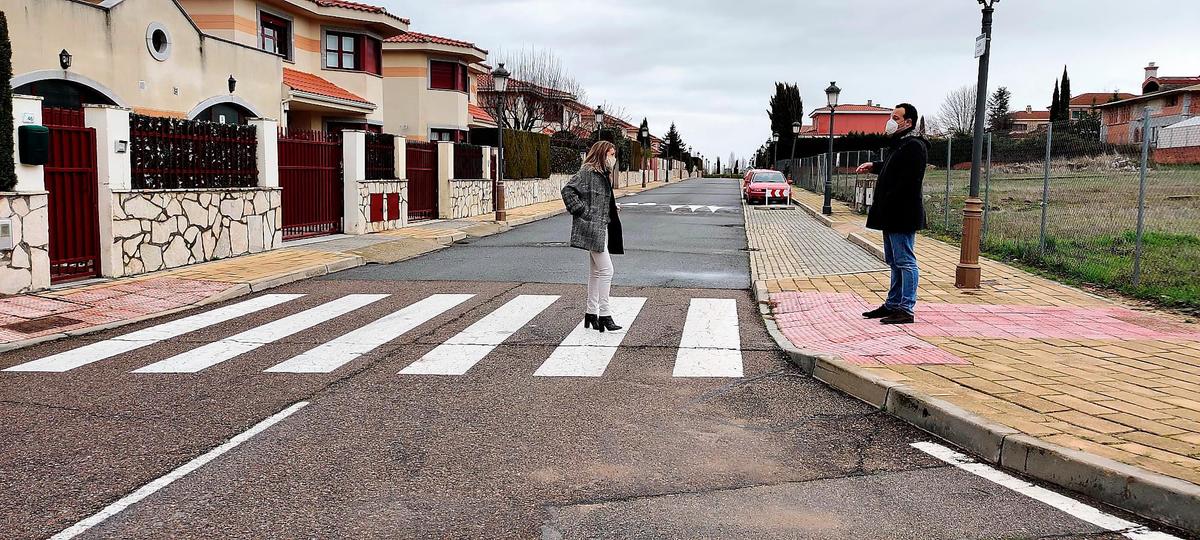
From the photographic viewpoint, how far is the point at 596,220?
8.27 metres

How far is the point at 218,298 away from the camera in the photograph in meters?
10.1

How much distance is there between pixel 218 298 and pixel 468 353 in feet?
13.9

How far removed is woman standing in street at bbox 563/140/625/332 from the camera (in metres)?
8.25

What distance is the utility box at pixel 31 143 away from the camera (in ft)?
31.9

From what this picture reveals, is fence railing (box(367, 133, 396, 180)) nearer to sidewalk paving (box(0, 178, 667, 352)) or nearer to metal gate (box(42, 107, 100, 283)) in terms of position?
sidewalk paving (box(0, 178, 667, 352))

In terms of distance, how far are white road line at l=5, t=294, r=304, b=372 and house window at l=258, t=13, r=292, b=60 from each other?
20.4m

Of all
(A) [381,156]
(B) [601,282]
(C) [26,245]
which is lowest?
(B) [601,282]

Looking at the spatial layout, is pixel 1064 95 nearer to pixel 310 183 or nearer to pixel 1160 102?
pixel 1160 102

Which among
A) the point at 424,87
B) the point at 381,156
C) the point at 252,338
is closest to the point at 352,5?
the point at 424,87

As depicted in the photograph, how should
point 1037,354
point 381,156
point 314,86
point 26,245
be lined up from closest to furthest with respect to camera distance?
1. point 1037,354
2. point 26,245
3. point 381,156
4. point 314,86

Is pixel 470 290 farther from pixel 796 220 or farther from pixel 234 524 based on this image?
pixel 796 220

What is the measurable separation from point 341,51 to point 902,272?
26.7 meters

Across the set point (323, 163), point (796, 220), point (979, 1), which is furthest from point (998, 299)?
point (796, 220)

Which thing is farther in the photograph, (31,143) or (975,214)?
(975,214)
